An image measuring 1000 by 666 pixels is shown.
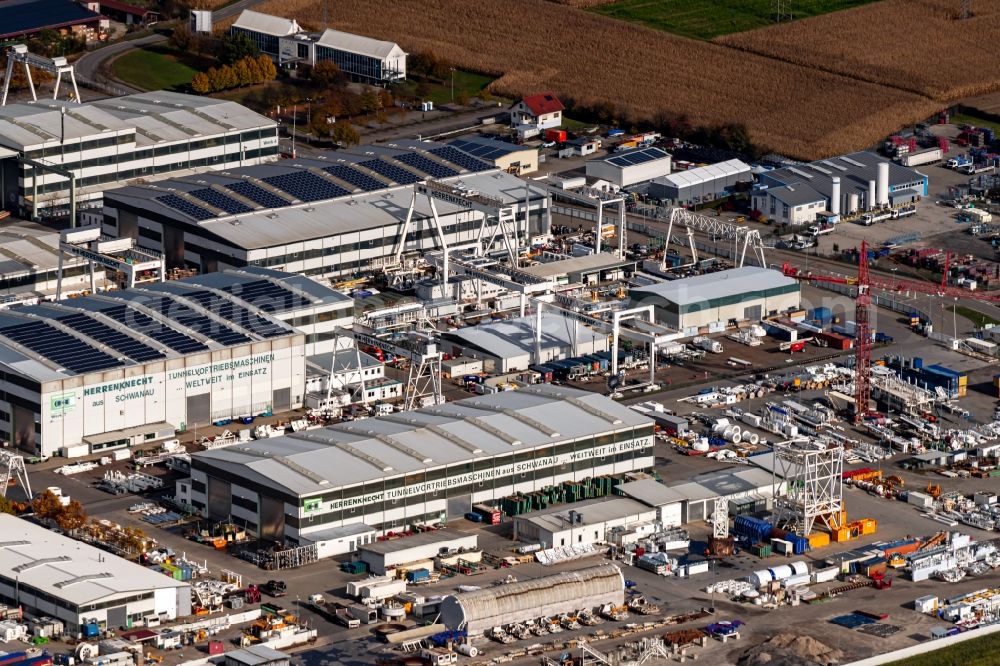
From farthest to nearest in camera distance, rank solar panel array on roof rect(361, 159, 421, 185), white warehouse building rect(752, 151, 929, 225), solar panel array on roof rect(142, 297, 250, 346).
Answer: white warehouse building rect(752, 151, 929, 225) → solar panel array on roof rect(361, 159, 421, 185) → solar panel array on roof rect(142, 297, 250, 346)

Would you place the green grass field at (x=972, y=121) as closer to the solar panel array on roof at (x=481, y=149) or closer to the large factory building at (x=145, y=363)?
the solar panel array on roof at (x=481, y=149)

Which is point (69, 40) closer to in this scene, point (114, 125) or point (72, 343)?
point (114, 125)

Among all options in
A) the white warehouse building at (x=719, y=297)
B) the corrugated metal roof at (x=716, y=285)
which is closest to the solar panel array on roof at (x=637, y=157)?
the corrugated metal roof at (x=716, y=285)

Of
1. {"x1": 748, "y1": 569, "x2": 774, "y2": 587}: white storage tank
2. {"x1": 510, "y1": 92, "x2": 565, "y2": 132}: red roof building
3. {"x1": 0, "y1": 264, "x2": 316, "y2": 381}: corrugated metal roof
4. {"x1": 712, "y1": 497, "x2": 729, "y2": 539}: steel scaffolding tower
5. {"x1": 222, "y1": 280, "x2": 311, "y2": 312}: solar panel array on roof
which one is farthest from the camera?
{"x1": 510, "y1": 92, "x2": 565, "y2": 132}: red roof building

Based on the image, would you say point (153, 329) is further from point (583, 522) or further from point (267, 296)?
point (583, 522)

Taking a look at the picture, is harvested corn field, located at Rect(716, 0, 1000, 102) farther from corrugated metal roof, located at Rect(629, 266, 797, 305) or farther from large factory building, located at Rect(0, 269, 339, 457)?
large factory building, located at Rect(0, 269, 339, 457)

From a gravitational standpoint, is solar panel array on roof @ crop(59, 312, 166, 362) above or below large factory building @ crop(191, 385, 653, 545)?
above

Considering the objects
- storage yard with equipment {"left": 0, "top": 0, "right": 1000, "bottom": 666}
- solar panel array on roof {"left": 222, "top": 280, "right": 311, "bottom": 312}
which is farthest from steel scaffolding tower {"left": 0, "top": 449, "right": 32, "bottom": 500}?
solar panel array on roof {"left": 222, "top": 280, "right": 311, "bottom": 312}
